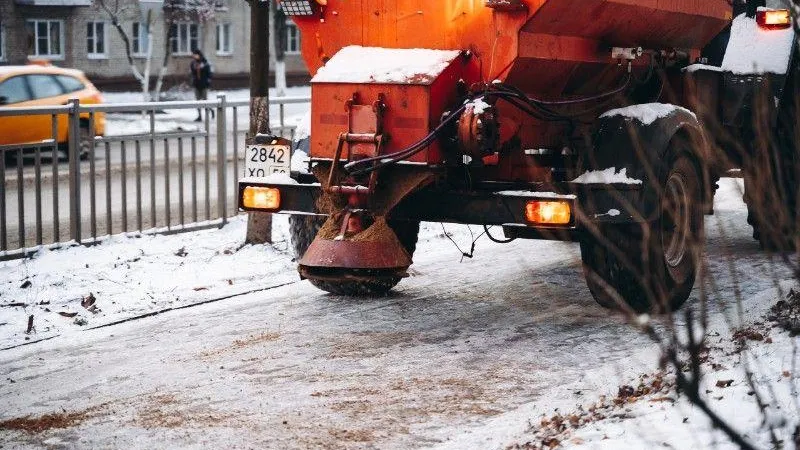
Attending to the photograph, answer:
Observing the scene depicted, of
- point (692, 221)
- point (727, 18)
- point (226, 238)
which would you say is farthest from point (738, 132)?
→ point (226, 238)

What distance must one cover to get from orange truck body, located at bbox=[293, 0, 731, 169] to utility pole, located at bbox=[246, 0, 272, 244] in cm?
220

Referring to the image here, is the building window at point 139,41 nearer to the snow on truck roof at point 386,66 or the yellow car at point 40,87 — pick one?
the yellow car at point 40,87

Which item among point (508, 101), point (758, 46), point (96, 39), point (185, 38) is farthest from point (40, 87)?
point (185, 38)

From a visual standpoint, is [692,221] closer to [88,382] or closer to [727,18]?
[727,18]

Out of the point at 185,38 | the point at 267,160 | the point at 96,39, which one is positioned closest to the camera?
the point at 267,160

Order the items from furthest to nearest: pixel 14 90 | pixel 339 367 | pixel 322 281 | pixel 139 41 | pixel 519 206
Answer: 1. pixel 139 41
2. pixel 14 90
3. pixel 322 281
4. pixel 519 206
5. pixel 339 367

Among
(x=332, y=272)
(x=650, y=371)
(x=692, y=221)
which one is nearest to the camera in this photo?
(x=650, y=371)

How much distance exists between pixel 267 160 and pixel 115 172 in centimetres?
340

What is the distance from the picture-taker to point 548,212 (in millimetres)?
8203

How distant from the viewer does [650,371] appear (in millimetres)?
7246

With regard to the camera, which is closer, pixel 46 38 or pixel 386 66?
pixel 386 66

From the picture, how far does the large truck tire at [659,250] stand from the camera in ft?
28.4

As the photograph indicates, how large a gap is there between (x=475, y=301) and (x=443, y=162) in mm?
1598

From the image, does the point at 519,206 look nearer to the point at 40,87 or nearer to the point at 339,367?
Answer: the point at 339,367
